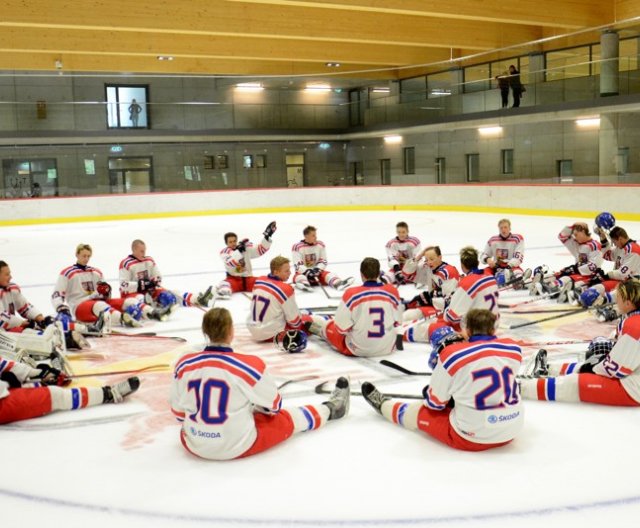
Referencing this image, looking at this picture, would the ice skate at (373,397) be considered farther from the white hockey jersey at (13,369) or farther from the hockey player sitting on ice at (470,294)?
the white hockey jersey at (13,369)

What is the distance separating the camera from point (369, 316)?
19.9 feet

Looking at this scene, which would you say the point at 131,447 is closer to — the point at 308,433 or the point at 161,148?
the point at 308,433

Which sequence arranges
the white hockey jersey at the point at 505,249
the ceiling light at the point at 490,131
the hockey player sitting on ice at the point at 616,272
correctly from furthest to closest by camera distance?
1. the ceiling light at the point at 490,131
2. the white hockey jersey at the point at 505,249
3. the hockey player sitting on ice at the point at 616,272

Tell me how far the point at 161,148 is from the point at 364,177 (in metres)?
7.49

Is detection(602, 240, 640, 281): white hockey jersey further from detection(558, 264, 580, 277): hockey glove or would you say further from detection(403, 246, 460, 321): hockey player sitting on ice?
detection(403, 246, 460, 321): hockey player sitting on ice

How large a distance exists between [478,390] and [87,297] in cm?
508

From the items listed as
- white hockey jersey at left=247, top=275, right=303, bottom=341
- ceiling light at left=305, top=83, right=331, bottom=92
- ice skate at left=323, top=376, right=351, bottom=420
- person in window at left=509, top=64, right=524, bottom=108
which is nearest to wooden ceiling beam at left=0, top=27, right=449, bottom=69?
person in window at left=509, top=64, right=524, bottom=108

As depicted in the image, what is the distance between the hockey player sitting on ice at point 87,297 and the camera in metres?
7.69

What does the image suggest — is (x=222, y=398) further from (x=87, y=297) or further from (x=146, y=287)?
(x=146, y=287)

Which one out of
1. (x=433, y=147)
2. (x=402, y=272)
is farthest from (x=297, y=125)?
(x=402, y=272)

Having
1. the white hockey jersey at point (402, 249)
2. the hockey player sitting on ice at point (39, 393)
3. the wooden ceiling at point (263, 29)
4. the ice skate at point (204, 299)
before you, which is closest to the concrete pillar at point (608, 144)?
the wooden ceiling at point (263, 29)

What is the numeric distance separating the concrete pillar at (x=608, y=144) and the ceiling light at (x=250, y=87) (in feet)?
43.0

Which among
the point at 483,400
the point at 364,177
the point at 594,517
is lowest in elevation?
the point at 594,517

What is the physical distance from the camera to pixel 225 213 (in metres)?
24.8
